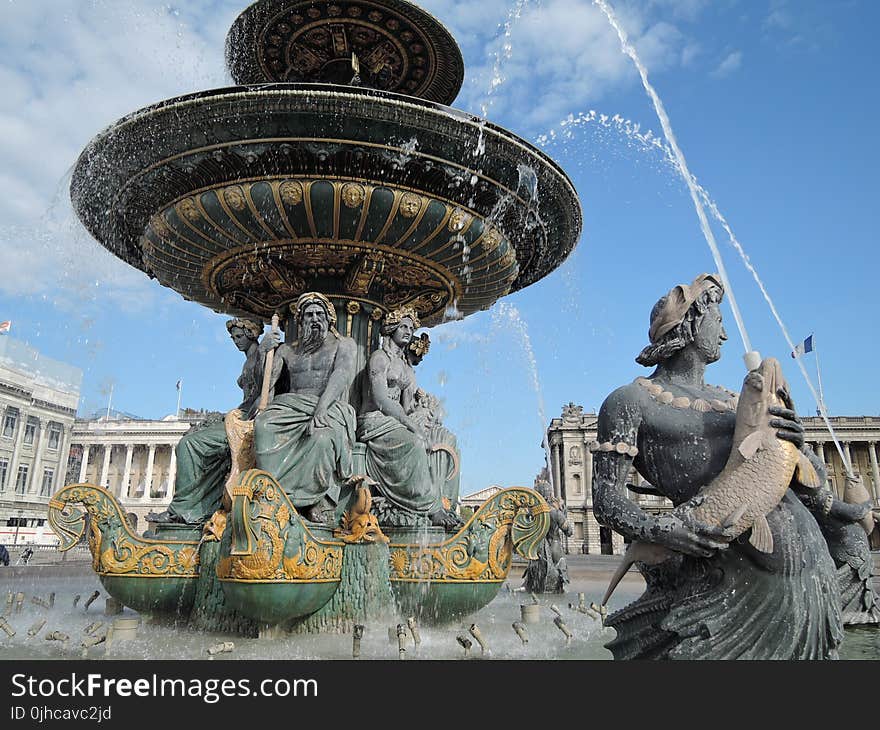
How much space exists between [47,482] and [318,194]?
5651 cm

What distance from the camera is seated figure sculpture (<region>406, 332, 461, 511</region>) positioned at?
20.0 ft

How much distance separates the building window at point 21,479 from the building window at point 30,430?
1.82 meters

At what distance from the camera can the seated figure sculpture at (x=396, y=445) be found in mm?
5637

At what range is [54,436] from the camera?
53375 mm

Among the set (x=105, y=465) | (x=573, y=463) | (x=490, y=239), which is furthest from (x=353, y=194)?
(x=105, y=465)

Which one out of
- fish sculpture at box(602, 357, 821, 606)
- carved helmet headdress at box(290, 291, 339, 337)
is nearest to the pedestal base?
carved helmet headdress at box(290, 291, 339, 337)

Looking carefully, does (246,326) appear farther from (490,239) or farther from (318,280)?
(490,239)

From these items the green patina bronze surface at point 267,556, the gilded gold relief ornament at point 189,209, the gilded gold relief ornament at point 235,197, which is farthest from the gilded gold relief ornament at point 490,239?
the green patina bronze surface at point 267,556

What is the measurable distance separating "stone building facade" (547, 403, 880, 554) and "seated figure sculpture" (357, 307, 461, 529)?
159 ft

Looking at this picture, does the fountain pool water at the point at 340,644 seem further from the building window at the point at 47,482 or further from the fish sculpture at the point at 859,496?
the building window at the point at 47,482

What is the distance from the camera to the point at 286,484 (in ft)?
17.0

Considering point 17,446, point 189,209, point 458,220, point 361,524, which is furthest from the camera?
point 17,446

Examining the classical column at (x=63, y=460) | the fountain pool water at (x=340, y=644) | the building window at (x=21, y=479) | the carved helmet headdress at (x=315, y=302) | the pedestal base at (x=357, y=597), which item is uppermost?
the classical column at (x=63, y=460)
